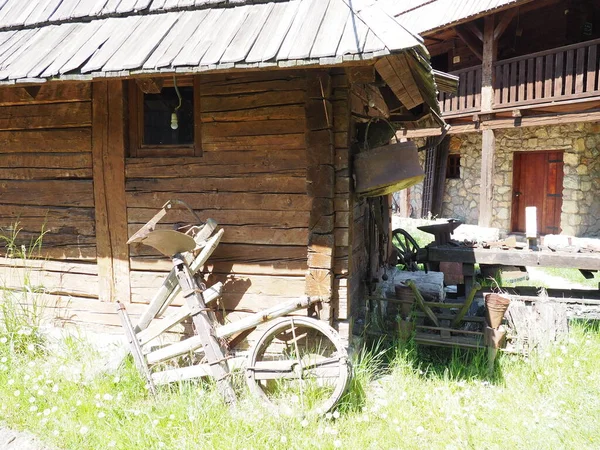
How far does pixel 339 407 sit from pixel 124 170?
2.65 metres

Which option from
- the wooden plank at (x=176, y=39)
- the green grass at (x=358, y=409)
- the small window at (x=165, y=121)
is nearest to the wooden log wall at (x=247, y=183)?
the small window at (x=165, y=121)

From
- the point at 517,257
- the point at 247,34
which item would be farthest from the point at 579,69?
the point at 247,34

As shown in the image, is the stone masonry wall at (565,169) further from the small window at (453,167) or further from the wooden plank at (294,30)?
the wooden plank at (294,30)

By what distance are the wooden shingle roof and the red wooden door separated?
10.2 metres

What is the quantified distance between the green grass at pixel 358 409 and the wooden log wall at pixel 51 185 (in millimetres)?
747

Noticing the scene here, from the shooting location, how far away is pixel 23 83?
11.9 ft

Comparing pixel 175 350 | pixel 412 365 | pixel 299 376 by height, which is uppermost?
pixel 175 350

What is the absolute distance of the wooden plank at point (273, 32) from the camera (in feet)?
10.4

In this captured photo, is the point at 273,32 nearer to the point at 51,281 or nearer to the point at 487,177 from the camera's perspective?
the point at 51,281

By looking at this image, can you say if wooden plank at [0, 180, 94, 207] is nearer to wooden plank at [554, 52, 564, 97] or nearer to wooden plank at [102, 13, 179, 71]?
wooden plank at [102, 13, 179, 71]

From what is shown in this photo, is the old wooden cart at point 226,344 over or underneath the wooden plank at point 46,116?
underneath

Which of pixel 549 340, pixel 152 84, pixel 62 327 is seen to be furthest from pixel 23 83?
pixel 549 340

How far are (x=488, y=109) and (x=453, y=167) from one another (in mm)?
3806

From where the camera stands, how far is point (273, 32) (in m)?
3.45
